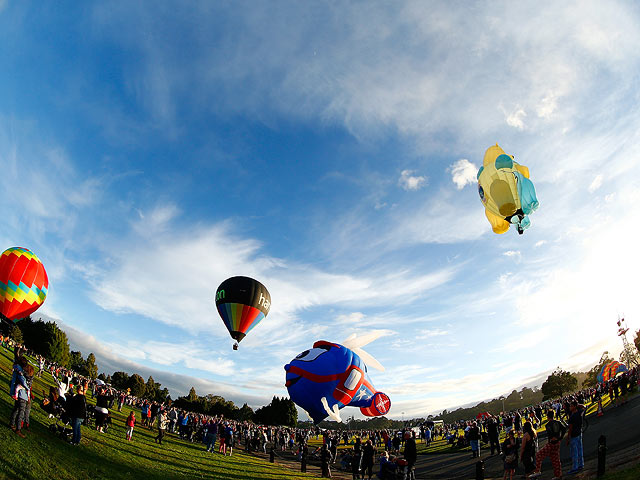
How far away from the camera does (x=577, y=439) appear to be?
1080 cm

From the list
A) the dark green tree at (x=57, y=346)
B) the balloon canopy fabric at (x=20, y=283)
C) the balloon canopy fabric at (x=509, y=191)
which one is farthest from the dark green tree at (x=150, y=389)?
the balloon canopy fabric at (x=509, y=191)

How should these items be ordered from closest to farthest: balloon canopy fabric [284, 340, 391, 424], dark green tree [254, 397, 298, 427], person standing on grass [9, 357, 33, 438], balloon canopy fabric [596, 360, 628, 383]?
1. person standing on grass [9, 357, 33, 438]
2. balloon canopy fabric [284, 340, 391, 424]
3. balloon canopy fabric [596, 360, 628, 383]
4. dark green tree [254, 397, 298, 427]

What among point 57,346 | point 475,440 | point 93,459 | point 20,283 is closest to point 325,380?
point 475,440

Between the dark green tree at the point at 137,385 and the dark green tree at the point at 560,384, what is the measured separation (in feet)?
343

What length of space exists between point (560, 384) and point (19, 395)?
10164 cm

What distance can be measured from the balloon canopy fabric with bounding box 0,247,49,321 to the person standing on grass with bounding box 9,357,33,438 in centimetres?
1675

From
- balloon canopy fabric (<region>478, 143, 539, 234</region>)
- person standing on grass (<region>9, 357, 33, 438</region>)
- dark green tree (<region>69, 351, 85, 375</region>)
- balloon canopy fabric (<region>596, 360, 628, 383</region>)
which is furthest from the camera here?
dark green tree (<region>69, 351, 85, 375</region>)

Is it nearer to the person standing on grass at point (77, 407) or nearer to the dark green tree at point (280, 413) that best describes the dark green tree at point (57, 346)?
the dark green tree at point (280, 413)

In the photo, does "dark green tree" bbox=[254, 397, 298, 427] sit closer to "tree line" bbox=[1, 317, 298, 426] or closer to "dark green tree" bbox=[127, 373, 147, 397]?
"tree line" bbox=[1, 317, 298, 426]

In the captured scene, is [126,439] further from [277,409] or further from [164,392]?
[164,392]

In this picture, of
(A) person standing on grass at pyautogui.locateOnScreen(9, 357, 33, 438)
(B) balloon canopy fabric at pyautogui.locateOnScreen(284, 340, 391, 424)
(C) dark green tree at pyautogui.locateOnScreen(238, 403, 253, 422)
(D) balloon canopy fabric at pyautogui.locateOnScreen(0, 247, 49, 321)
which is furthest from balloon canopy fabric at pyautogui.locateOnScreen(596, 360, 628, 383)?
(C) dark green tree at pyautogui.locateOnScreen(238, 403, 253, 422)

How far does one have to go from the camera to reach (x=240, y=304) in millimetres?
25984

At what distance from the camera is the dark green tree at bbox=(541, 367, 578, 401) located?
273 feet

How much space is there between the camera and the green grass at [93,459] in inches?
319
